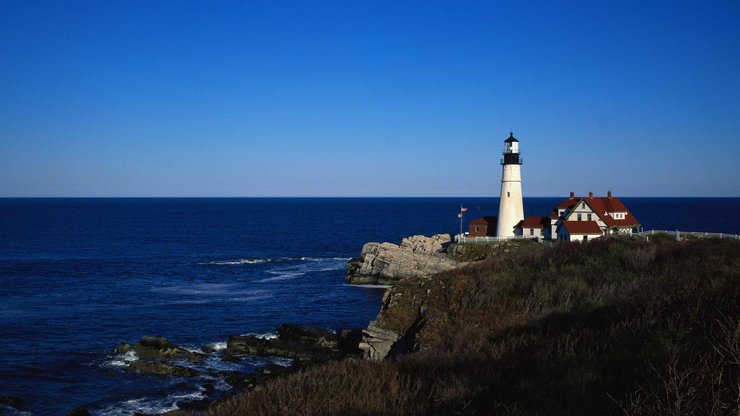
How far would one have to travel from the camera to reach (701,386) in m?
8.80

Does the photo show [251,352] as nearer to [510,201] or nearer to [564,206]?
[510,201]

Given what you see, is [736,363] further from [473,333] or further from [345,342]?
→ [345,342]

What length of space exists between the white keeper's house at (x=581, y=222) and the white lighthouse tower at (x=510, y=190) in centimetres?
100

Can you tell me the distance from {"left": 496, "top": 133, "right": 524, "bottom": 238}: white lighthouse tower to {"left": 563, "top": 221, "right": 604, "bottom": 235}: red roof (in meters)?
7.59

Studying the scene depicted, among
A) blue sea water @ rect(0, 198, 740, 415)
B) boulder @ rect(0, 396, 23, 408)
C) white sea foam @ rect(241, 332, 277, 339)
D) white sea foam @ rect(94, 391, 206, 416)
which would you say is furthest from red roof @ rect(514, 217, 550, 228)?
boulder @ rect(0, 396, 23, 408)

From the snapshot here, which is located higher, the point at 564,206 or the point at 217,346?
the point at 564,206

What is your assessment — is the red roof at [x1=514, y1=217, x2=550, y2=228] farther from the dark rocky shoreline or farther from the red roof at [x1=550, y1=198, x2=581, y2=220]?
the dark rocky shoreline

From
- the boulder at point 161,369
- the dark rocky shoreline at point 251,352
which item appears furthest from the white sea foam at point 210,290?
the boulder at point 161,369

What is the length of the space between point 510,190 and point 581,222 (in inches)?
372

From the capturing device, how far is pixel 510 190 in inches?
2418

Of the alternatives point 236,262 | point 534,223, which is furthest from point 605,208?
point 236,262

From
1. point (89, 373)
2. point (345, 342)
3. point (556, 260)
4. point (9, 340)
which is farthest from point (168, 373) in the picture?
point (556, 260)

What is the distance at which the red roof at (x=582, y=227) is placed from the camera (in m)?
52.9

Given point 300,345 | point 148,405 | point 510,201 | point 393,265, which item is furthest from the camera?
point 510,201
